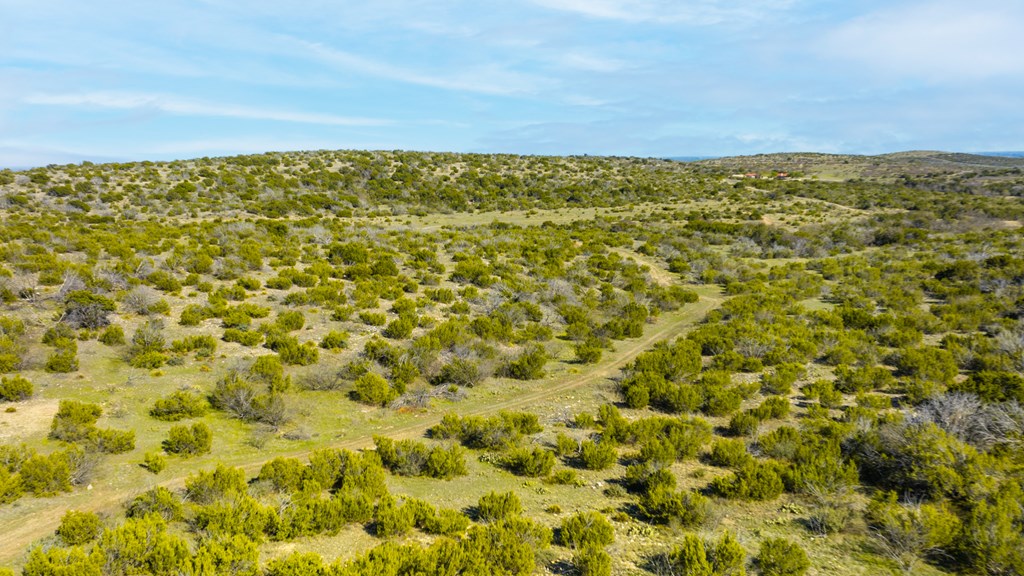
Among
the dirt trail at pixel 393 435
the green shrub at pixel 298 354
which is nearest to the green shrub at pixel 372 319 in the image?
the green shrub at pixel 298 354

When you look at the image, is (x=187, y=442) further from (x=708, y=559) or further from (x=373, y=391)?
(x=708, y=559)

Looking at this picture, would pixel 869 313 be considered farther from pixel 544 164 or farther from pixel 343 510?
pixel 544 164

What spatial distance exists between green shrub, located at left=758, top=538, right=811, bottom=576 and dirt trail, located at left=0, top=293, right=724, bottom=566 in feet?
24.3

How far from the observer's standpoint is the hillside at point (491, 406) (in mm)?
7602

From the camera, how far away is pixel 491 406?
13.6 meters

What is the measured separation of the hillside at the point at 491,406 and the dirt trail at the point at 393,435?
68mm

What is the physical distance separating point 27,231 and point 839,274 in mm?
43946

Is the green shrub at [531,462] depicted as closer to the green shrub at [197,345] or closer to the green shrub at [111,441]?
the green shrub at [111,441]

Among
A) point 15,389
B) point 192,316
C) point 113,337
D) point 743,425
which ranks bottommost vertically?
point 743,425

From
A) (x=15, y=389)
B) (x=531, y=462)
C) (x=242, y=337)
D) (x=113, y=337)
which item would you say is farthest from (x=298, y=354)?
(x=531, y=462)

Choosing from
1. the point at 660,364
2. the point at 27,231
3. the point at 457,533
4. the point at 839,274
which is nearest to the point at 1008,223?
the point at 839,274

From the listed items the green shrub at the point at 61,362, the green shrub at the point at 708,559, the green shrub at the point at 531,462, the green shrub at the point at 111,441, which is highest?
the green shrub at the point at 61,362

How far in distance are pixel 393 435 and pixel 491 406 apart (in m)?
3.01

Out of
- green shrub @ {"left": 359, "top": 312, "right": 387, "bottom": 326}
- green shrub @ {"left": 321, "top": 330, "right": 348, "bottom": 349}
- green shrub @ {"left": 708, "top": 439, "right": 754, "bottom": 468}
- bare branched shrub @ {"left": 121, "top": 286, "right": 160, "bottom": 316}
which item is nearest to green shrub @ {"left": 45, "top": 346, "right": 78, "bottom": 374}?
bare branched shrub @ {"left": 121, "top": 286, "right": 160, "bottom": 316}
